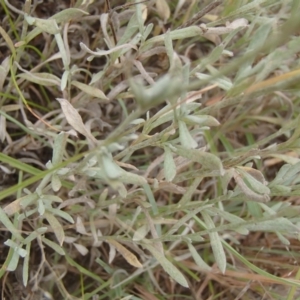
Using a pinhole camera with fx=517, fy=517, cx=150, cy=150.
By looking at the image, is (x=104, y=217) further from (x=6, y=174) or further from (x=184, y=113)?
(x=184, y=113)

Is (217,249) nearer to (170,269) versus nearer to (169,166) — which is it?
(170,269)

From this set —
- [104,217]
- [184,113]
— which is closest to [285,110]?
[104,217]

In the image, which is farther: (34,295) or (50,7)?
(50,7)

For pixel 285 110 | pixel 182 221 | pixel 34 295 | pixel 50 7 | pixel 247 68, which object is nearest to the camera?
pixel 247 68

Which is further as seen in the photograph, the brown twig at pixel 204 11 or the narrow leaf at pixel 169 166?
the brown twig at pixel 204 11

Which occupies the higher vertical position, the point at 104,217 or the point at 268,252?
the point at 104,217

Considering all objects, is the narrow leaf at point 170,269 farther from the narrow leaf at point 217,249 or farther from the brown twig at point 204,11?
the brown twig at point 204,11

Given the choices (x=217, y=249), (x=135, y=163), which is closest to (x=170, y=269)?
(x=217, y=249)

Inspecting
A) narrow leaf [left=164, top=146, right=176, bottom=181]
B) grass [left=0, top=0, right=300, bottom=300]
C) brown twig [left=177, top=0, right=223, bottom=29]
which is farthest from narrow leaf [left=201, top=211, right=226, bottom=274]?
brown twig [left=177, top=0, right=223, bottom=29]

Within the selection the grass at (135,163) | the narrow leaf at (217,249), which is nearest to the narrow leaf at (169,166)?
the grass at (135,163)
